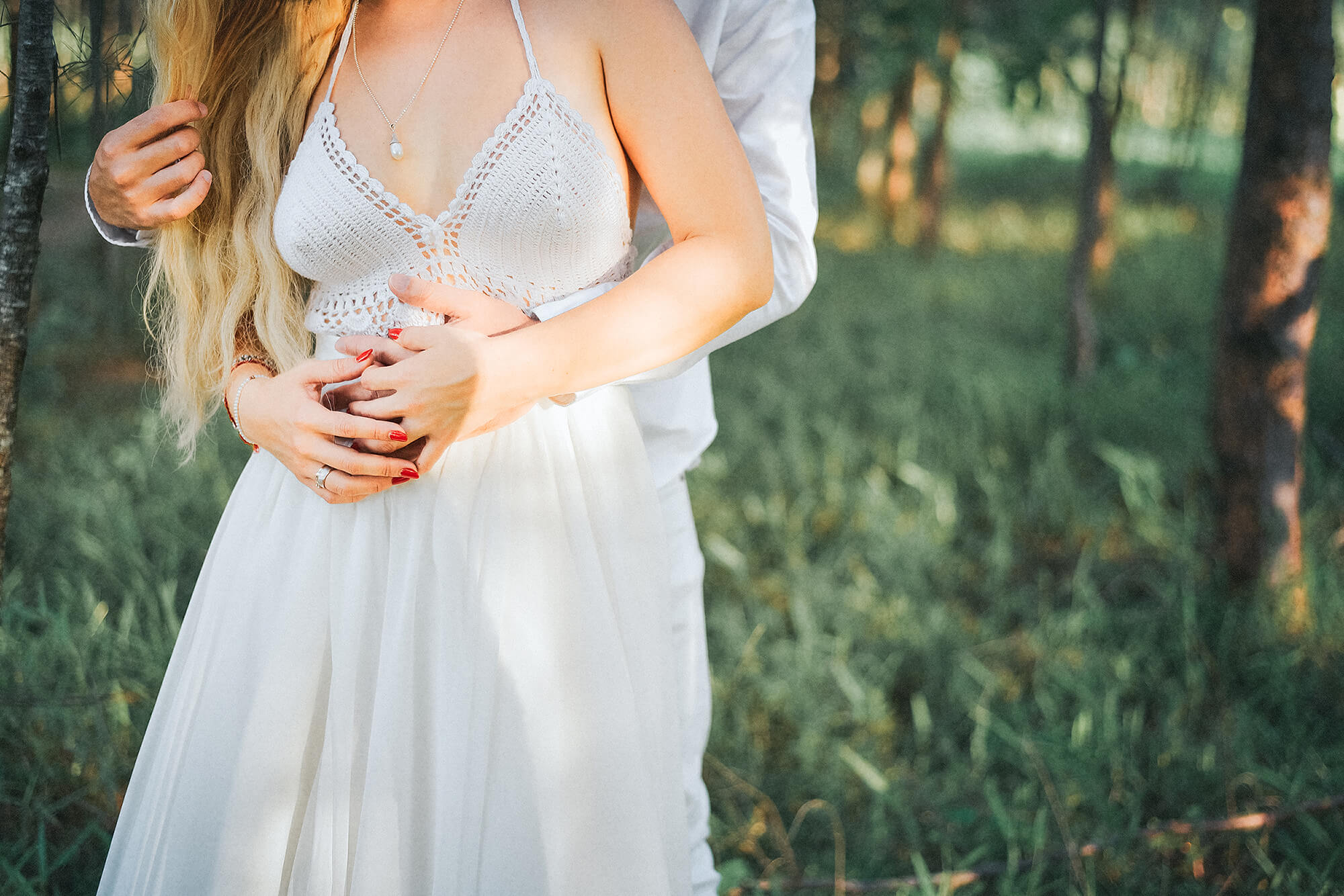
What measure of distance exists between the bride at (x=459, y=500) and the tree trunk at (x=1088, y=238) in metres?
4.21

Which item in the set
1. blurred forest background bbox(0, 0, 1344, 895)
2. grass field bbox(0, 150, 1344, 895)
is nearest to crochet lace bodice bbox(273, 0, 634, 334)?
blurred forest background bbox(0, 0, 1344, 895)

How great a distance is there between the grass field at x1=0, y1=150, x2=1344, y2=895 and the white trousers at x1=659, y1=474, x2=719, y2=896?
45 cm

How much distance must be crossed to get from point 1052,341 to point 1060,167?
1019cm

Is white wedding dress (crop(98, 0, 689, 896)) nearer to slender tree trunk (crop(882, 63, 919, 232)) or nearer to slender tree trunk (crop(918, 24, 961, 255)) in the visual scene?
slender tree trunk (crop(918, 24, 961, 255))

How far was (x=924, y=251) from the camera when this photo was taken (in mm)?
8461

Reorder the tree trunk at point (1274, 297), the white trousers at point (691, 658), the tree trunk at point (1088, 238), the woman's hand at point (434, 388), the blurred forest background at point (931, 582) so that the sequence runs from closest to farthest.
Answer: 1. the woman's hand at point (434, 388)
2. the white trousers at point (691, 658)
3. the blurred forest background at point (931, 582)
4. the tree trunk at point (1274, 297)
5. the tree trunk at point (1088, 238)

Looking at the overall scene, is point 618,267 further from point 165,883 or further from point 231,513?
point 165,883

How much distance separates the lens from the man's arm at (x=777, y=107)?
1.40m

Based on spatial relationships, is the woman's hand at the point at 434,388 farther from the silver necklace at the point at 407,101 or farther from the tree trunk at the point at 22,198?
the tree trunk at the point at 22,198

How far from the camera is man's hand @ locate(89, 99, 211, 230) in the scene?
1.27 m

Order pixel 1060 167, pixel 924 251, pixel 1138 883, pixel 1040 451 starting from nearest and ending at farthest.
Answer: pixel 1138 883 < pixel 1040 451 < pixel 924 251 < pixel 1060 167

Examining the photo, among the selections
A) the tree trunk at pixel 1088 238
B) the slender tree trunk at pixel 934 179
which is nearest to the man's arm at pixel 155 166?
the tree trunk at pixel 1088 238

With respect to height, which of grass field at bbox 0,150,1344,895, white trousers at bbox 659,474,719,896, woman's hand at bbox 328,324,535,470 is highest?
woman's hand at bbox 328,324,535,470

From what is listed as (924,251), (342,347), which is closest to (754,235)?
(342,347)
